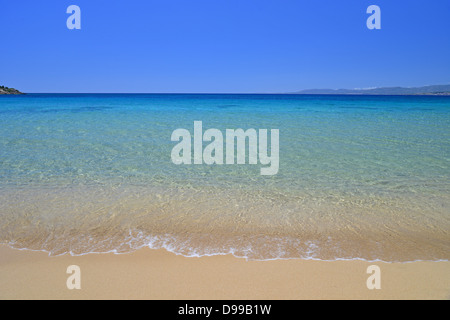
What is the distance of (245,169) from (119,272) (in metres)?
4.53

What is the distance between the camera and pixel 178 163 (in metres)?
7.64

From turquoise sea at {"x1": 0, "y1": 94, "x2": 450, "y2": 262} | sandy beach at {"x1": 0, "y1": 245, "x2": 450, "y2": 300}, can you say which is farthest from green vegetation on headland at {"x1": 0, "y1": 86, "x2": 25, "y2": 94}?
sandy beach at {"x1": 0, "y1": 245, "x2": 450, "y2": 300}

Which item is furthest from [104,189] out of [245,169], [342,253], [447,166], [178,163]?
[447,166]

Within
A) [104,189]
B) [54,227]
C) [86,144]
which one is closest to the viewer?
[54,227]

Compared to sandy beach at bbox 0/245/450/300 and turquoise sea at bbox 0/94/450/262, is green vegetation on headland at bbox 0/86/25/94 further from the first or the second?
sandy beach at bbox 0/245/450/300

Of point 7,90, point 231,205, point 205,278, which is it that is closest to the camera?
point 205,278

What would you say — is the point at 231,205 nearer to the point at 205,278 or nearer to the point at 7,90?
the point at 205,278

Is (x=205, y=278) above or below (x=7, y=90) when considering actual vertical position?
below

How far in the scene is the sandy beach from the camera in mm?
2787

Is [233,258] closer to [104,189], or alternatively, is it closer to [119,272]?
[119,272]

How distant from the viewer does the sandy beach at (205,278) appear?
2.79 metres

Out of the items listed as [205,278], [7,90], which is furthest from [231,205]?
[7,90]

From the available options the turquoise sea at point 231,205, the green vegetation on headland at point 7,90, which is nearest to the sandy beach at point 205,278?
the turquoise sea at point 231,205

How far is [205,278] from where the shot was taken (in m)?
3.03
